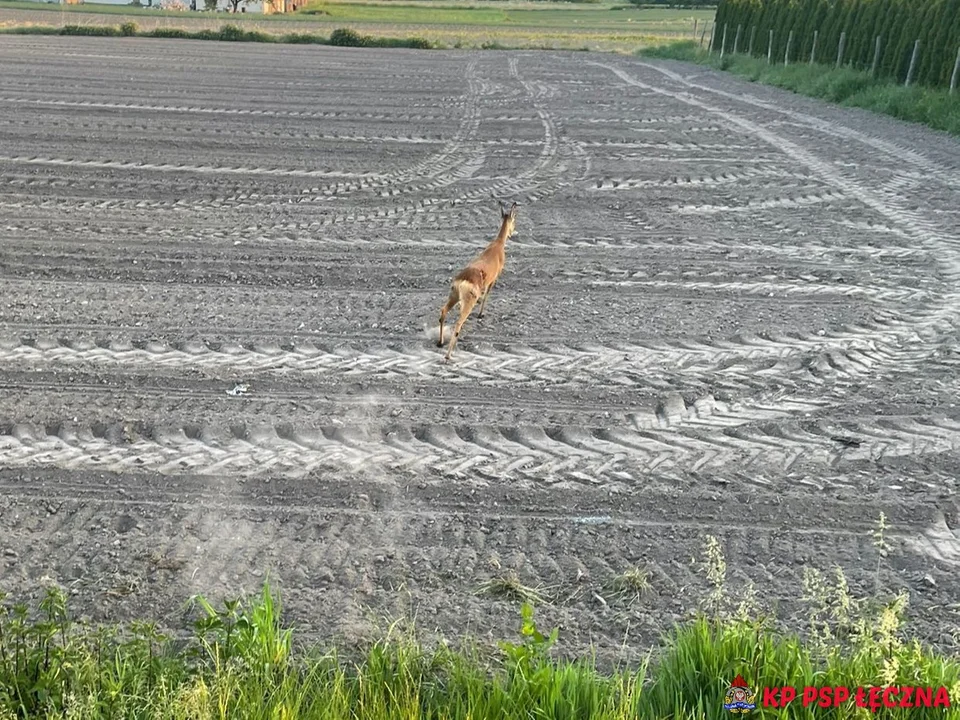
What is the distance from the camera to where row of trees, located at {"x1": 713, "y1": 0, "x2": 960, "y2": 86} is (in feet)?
77.2

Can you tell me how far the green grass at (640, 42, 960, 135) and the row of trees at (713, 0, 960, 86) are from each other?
698mm

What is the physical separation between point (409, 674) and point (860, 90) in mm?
23969

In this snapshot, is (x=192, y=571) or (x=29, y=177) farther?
(x=29, y=177)

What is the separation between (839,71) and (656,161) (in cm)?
1410

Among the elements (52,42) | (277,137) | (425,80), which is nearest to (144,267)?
(277,137)

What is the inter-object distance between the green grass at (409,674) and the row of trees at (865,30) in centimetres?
2242

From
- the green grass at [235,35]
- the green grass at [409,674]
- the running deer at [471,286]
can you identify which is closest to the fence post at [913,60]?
the running deer at [471,286]

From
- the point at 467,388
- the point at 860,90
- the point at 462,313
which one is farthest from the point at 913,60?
the point at 467,388

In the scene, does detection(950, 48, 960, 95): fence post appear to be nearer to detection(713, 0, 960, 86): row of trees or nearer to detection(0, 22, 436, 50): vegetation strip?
detection(713, 0, 960, 86): row of trees

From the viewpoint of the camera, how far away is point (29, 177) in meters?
12.7

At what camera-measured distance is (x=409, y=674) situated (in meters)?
3.59

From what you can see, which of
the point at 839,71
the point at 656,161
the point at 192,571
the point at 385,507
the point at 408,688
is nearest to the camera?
the point at 408,688

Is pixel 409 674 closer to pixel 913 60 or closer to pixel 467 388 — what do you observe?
pixel 467 388

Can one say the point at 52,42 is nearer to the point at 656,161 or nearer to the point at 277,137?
the point at 277,137
